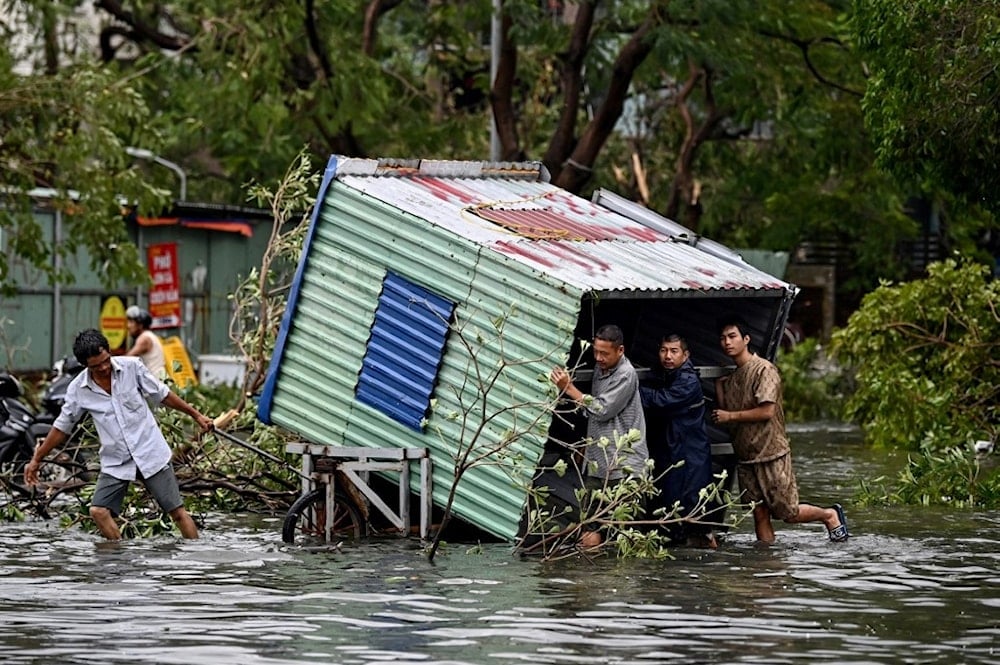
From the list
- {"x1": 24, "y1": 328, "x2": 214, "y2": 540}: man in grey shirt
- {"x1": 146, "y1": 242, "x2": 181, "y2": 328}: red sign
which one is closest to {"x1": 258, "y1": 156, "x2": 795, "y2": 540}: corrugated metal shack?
{"x1": 24, "y1": 328, "x2": 214, "y2": 540}: man in grey shirt

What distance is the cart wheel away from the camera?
585 inches

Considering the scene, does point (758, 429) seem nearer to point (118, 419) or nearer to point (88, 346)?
point (118, 419)

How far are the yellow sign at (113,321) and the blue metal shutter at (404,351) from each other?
639 inches

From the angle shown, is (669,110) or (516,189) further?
(669,110)

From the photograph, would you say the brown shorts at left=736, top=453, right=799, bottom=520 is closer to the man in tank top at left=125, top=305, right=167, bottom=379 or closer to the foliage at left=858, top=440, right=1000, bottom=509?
the foliage at left=858, top=440, right=1000, bottom=509

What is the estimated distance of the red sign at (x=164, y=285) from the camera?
1229 inches

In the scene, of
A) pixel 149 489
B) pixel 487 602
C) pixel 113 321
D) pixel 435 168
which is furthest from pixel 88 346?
pixel 113 321

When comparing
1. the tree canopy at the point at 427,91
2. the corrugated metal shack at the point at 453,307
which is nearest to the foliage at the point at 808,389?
the tree canopy at the point at 427,91

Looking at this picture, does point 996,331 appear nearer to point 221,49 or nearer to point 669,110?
point 221,49

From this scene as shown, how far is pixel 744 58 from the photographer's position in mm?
27812

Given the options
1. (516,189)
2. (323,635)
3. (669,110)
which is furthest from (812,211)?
(323,635)

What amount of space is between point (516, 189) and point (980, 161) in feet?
14.8

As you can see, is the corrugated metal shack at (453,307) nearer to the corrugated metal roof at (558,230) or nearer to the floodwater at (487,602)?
the corrugated metal roof at (558,230)

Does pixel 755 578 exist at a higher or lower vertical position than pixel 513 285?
lower
